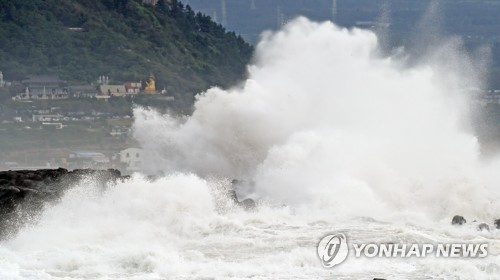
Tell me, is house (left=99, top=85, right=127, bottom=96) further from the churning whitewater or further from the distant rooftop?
the churning whitewater

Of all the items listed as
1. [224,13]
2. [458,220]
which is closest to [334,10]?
[224,13]

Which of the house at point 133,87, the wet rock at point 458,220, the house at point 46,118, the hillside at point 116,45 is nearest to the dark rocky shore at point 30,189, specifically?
the wet rock at point 458,220

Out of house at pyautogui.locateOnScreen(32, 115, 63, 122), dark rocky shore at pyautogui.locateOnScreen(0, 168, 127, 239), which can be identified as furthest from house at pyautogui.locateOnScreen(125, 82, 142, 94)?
dark rocky shore at pyautogui.locateOnScreen(0, 168, 127, 239)

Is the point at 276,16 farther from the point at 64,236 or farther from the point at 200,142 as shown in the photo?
the point at 64,236

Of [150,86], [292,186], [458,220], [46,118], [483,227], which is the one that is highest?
[150,86]

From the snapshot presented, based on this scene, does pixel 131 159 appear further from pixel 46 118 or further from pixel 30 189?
pixel 30 189

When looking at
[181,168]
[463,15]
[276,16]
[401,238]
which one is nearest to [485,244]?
[401,238]
